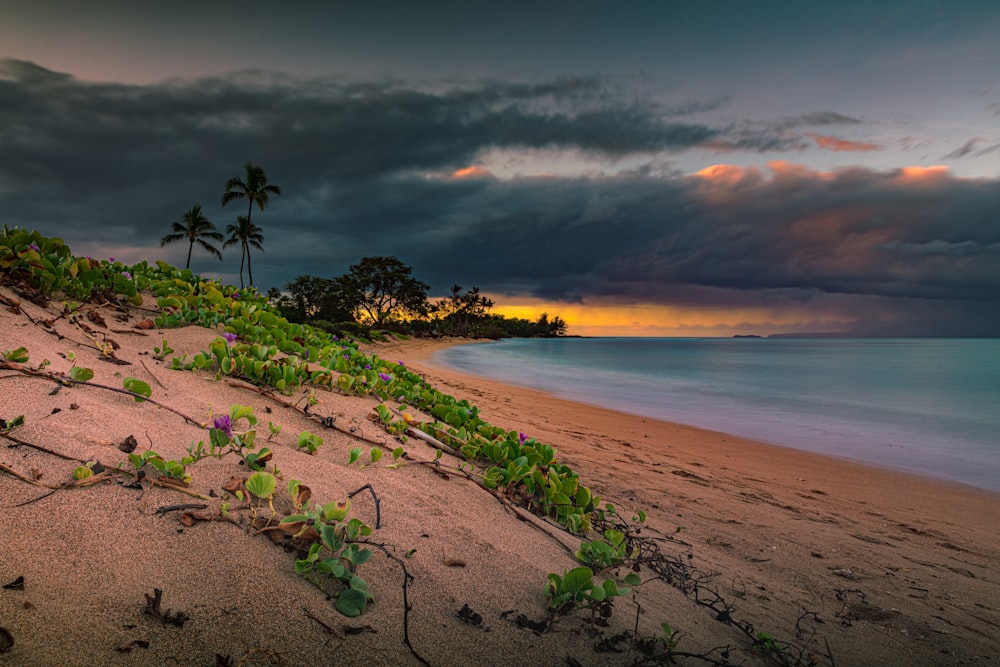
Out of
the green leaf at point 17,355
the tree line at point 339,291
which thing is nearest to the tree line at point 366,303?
the tree line at point 339,291

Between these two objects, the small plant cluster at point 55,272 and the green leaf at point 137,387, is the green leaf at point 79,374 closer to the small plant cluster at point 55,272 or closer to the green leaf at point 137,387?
the green leaf at point 137,387

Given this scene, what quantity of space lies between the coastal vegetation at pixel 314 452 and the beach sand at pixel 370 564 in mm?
42

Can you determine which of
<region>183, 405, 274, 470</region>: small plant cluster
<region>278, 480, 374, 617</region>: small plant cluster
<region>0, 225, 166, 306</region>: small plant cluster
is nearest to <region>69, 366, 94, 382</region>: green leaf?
<region>183, 405, 274, 470</region>: small plant cluster

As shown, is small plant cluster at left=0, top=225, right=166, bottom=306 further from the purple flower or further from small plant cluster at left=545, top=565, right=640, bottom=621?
small plant cluster at left=545, top=565, right=640, bottom=621

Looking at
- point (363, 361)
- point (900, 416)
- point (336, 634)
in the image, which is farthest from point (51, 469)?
point (900, 416)

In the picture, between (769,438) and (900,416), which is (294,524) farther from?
(900,416)

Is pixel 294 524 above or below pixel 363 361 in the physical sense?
below

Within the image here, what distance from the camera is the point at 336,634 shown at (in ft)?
4.80

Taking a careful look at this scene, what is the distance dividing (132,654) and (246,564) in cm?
43

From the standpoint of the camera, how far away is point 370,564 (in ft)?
6.09

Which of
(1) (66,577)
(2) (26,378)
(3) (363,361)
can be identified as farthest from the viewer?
(3) (363,361)

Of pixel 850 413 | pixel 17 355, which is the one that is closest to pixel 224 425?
pixel 17 355

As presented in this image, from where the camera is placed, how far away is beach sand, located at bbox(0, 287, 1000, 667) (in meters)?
1.38

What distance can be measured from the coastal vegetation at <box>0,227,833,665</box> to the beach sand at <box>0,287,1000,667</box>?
4cm
